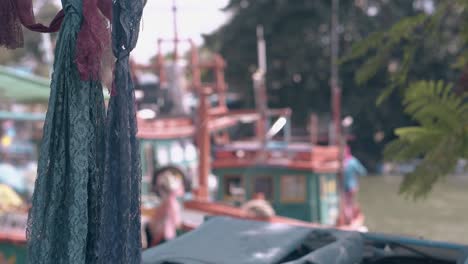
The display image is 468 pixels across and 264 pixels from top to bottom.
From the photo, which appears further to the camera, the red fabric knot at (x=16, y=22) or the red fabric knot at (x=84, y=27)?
the red fabric knot at (x=16, y=22)

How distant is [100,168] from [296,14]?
27.6 meters

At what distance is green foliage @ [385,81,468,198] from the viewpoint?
265 centimetres

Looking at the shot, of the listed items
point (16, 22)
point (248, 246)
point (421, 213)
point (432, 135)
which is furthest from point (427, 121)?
point (421, 213)

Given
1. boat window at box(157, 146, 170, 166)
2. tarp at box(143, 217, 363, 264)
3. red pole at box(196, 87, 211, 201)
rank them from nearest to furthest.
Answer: tarp at box(143, 217, 363, 264)
red pole at box(196, 87, 211, 201)
boat window at box(157, 146, 170, 166)

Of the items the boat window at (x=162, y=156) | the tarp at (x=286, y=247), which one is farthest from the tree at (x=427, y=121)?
the boat window at (x=162, y=156)

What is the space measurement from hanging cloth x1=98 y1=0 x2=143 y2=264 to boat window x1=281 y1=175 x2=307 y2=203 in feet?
34.7

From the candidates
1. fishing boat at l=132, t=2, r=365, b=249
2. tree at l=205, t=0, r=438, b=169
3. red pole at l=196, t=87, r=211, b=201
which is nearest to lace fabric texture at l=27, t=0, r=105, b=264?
fishing boat at l=132, t=2, r=365, b=249

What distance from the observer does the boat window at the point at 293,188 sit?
40.9ft

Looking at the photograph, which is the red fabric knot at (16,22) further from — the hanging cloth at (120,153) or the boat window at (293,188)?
the boat window at (293,188)

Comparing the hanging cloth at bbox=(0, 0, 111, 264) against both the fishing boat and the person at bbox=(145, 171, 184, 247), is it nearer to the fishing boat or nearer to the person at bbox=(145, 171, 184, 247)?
the person at bbox=(145, 171, 184, 247)

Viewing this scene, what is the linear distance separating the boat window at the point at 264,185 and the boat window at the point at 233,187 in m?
0.36

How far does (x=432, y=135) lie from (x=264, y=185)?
9977mm

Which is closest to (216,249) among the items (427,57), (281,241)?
(281,241)

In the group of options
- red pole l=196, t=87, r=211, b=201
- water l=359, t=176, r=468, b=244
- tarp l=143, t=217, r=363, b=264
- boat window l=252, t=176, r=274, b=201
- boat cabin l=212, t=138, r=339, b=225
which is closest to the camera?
tarp l=143, t=217, r=363, b=264
